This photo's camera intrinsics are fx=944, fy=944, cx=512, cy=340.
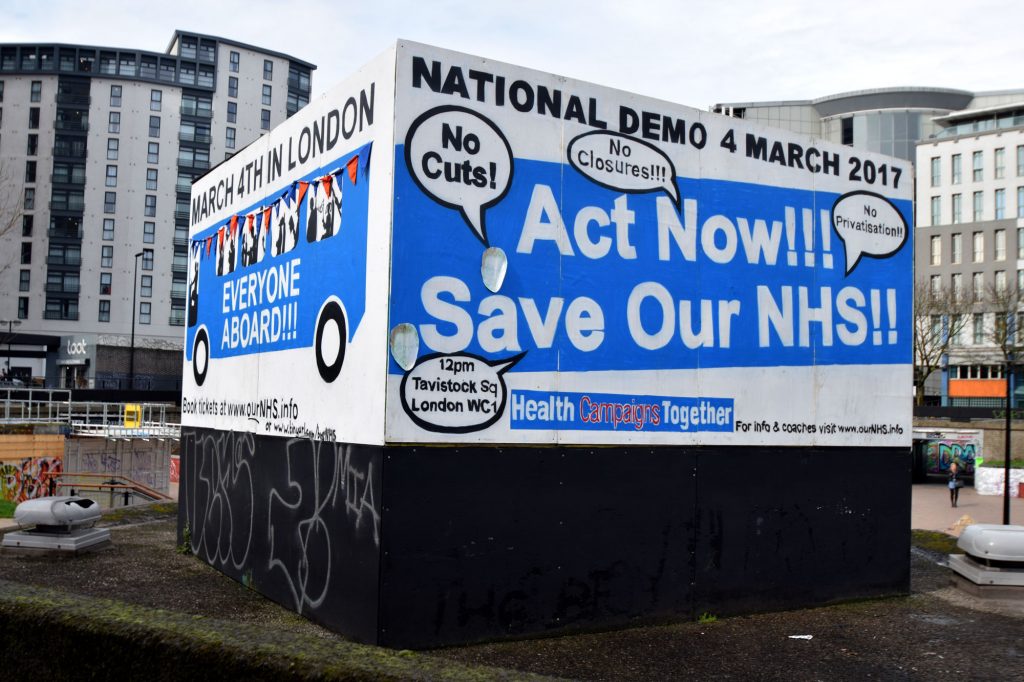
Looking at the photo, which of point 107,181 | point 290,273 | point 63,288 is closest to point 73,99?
point 107,181

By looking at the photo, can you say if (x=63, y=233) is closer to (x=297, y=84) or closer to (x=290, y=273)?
(x=297, y=84)

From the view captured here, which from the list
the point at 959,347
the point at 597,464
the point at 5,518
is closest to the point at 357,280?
the point at 597,464

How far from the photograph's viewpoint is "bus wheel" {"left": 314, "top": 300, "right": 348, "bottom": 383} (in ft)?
28.9

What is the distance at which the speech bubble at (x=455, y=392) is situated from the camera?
8.22m

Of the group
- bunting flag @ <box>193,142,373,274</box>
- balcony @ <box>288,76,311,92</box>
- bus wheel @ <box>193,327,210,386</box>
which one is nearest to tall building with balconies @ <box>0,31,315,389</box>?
balcony @ <box>288,76,311,92</box>

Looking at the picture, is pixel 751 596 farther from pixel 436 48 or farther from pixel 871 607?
pixel 436 48

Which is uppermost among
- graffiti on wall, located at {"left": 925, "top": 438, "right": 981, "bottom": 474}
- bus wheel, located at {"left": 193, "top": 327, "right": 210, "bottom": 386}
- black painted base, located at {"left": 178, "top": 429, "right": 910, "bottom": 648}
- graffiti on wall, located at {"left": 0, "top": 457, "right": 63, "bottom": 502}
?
bus wheel, located at {"left": 193, "top": 327, "right": 210, "bottom": 386}

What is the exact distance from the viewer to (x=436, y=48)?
857 centimetres

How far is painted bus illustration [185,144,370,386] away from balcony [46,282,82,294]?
7927cm

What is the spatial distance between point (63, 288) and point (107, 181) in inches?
411

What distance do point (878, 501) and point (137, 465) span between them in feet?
124

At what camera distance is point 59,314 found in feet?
277

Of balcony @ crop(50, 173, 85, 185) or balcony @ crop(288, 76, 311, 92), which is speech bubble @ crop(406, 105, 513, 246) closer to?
balcony @ crop(50, 173, 85, 185)

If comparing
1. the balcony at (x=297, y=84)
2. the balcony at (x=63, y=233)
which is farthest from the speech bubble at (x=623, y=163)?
the balcony at (x=297, y=84)
